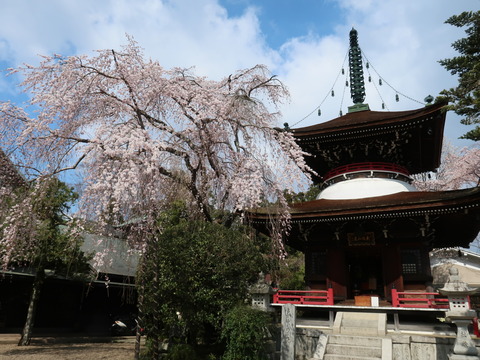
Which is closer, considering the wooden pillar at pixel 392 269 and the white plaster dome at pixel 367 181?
the wooden pillar at pixel 392 269

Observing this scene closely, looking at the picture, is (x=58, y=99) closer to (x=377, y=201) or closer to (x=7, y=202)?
(x=7, y=202)

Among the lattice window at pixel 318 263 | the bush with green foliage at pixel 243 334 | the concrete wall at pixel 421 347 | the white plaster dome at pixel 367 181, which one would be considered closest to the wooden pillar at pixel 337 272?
the lattice window at pixel 318 263

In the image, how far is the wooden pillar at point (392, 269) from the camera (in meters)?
11.9

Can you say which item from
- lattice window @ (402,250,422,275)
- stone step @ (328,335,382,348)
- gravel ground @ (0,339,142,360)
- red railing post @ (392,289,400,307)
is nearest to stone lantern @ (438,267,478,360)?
stone step @ (328,335,382,348)

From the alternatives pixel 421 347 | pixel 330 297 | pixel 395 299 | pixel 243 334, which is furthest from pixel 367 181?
pixel 243 334

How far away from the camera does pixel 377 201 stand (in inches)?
469

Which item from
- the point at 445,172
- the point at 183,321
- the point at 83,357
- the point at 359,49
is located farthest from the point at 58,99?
the point at 445,172

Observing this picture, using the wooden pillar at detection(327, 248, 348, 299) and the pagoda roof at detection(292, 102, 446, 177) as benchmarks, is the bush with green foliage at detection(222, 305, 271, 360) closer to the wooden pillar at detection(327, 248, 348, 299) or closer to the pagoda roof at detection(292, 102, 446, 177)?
the wooden pillar at detection(327, 248, 348, 299)

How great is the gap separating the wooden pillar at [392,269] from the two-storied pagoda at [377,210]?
0.11 ft

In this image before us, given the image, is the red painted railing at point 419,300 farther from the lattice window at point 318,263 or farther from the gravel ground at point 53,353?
the gravel ground at point 53,353

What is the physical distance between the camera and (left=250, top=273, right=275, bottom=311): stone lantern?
32.2 ft

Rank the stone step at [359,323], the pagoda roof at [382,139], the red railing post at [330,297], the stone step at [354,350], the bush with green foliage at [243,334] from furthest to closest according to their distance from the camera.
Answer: the pagoda roof at [382,139]
the red railing post at [330,297]
the stone step at [359,323]
the stone step at [354,350]
the bush with green foliage at [243,334]

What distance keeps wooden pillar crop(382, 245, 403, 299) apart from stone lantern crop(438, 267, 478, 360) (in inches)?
118

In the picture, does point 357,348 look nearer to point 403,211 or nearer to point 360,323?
point 360,323
